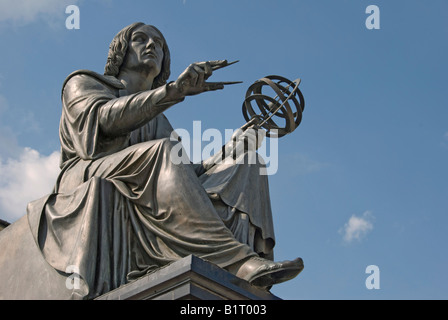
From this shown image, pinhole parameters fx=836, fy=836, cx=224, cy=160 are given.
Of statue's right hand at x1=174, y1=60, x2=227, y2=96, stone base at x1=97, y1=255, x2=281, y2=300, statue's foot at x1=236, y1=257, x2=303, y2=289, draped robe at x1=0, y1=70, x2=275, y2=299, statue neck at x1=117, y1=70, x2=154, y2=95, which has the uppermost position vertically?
statue neck at x1=117, y1=70, x2=154, y2=95

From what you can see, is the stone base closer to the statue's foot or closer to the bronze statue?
the statue's foot

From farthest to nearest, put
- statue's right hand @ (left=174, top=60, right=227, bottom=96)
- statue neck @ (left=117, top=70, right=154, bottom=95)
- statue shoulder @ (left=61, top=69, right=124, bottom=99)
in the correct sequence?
statue neck @ (left=117, top=70, right=154, bottom=95), statue shoulder @ (left=61, top=69, right=124, bottom=99), statue's right hand @ (left=174, top=60, right=227, bottom=96)

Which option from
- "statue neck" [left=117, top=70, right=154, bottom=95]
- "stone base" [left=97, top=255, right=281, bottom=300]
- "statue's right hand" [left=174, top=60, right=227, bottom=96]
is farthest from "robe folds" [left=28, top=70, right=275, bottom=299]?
"statue neck" [left=117, top=70, right=154, bottom=95]

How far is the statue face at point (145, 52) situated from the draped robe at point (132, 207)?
998mm

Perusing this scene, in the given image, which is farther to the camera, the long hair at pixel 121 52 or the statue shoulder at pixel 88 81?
the long hair at pixel 121 52

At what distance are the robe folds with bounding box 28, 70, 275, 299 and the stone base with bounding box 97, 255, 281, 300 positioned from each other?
48cm

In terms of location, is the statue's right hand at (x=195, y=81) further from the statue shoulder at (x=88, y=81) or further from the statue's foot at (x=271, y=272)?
the statue's foot at (x=271, y=272)

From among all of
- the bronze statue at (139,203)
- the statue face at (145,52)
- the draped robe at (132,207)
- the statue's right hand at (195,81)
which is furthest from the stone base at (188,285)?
the statue face at (145,52)

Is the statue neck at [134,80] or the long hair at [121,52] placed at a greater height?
the long hair at [121,52]

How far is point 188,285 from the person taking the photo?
7.19 meters

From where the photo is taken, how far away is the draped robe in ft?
26.8

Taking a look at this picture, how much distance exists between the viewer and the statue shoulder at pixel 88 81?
9844 millimetres

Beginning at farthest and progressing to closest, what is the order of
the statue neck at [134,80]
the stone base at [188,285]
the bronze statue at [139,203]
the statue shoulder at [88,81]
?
the statue neck at [134,80]
the statue shoulder at [88,81]
the bronze statue at [139,203]
the stone base at [188,285]
